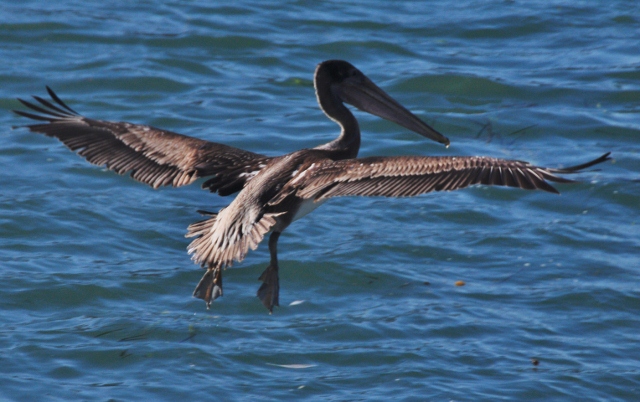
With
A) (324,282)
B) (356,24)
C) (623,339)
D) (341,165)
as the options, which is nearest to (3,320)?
(324,282)

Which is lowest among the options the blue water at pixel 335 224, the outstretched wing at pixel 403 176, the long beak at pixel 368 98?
the blue water at pixel 335 224

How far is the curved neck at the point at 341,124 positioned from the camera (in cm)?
660

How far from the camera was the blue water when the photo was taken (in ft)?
23.0

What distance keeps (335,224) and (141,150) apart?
281 centimetres

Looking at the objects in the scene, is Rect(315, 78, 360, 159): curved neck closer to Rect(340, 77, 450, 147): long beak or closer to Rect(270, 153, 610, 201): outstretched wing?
Rect(340, 77, 450, 147): long beak

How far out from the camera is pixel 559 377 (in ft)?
22.9

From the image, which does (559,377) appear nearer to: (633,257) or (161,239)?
(633,257)

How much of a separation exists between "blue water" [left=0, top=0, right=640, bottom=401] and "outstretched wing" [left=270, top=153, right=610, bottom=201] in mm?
1541

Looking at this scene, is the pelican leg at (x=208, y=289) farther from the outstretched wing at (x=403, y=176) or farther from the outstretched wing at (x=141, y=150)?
the outstretched wing at (x=403, y=176)

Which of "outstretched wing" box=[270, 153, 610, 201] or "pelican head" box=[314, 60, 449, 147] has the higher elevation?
"pelican head" box=[314, 60, 449, 147]

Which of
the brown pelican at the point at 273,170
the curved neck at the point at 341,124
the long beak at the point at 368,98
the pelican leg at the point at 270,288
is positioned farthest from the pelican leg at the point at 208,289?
the long beak at the point at 368,98

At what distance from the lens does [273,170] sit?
6.25m

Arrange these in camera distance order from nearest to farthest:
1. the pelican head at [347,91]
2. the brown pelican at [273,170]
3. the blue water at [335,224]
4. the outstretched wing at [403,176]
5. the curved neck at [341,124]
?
the outstretched wing at [403,176], the brown pelican at [273,170], the curved neck at [341,124], the pelican head at [347,91], the blue water at [335,224]

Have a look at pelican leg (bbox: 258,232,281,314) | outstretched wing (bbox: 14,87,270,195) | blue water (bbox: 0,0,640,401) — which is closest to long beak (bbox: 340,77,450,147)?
outstretched wing (bbox: 14,87,270,195)
